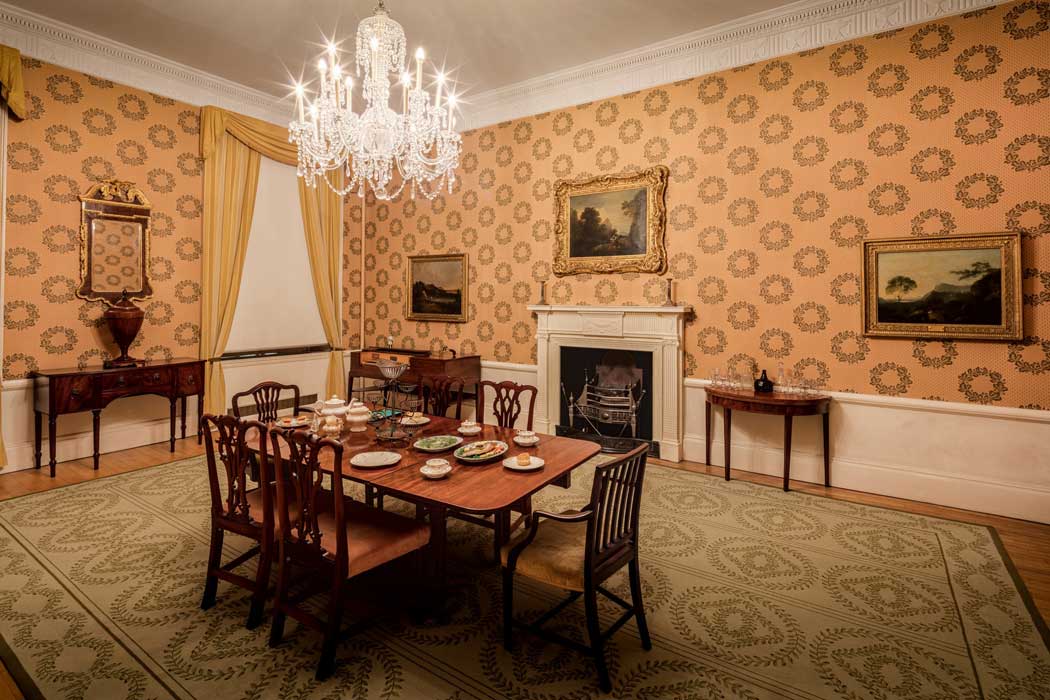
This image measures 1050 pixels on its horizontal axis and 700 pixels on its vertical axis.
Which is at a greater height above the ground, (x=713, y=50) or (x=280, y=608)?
(x=713, y=50)

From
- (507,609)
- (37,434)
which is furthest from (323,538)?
(37,434)

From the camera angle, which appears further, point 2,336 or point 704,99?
point 704,99

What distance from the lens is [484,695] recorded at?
77.2 inches

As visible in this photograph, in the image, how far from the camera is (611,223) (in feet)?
17.1

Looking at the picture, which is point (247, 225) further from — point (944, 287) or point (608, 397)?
point (944, 287)

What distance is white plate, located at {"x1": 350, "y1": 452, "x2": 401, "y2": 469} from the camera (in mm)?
2477

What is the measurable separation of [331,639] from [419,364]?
13.0 feet

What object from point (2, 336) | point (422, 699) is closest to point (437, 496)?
point (422, 699)

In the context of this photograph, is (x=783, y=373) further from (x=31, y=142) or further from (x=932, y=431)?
(x=31, y=142)

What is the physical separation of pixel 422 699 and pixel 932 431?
3.89 m

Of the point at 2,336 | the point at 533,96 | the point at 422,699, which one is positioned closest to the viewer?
the point at 422,699

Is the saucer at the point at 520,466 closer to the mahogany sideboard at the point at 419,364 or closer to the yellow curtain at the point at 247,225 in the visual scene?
the mahogany sideboard at the point at 419,364

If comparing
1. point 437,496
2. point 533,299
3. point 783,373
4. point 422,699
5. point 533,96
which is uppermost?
point 533,96

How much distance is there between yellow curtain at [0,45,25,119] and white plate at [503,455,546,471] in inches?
197
